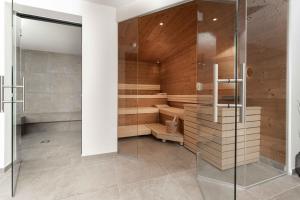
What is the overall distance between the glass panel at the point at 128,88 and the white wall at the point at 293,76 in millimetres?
2299

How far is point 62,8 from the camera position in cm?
237

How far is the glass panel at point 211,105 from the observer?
1758 millimetres

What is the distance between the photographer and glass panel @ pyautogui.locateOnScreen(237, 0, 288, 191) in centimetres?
214

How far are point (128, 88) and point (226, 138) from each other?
6.31 ft

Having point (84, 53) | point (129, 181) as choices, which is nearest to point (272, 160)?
point (129, 181)

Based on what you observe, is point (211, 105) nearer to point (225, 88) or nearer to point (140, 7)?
point (225, 88)

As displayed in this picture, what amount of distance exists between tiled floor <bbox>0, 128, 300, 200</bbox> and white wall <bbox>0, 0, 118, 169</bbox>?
327 millimetres

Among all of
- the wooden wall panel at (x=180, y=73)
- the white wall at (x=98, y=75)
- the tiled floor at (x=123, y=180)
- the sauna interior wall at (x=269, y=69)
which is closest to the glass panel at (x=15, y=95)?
the tiled floor at (x=123, y=180)

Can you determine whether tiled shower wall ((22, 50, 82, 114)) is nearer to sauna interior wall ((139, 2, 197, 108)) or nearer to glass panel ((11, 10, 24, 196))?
sauna interior wall ((139, 2, 197, 108))

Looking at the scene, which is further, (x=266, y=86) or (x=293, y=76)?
(x=266, y=86)

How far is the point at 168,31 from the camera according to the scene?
3193 mm

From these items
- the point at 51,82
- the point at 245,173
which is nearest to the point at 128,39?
the point at 245,173

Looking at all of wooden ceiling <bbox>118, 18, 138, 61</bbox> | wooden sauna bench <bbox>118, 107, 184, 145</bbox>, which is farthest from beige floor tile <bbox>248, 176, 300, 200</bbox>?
wooden ceiling <bbox>118, 18, 138, 61</bbox>

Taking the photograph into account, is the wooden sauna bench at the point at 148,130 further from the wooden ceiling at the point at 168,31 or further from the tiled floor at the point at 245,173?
the wooden ceiling at the point at 168,31
